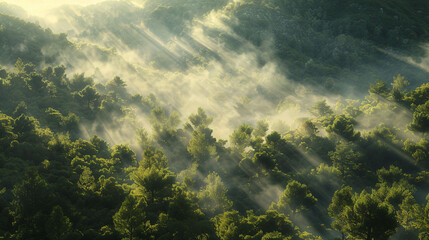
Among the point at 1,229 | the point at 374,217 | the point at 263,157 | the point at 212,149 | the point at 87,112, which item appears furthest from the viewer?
the point at 87,112

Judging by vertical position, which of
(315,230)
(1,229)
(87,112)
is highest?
(315,230)

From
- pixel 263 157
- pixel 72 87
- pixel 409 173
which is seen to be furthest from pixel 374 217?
pixel 72 87

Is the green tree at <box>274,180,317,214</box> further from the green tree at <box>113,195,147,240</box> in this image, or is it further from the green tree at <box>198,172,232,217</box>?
the green tree at <box>113,195,147,240</box>

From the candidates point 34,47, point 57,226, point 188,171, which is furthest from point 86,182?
point 34,47

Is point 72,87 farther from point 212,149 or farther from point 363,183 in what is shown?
point 363,183

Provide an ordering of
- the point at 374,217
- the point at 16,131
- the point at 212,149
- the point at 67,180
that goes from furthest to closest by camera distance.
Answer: the point at 212,149, the point at 16,131, the point at 67,180, the point at 374,217

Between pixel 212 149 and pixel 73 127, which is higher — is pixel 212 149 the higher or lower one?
the higher one

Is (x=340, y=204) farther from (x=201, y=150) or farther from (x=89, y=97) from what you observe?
(x=89, y=97)

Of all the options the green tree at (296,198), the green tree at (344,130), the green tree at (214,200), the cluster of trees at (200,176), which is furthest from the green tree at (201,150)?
the green tree at (344,130)

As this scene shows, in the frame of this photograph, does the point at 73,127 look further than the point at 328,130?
No
